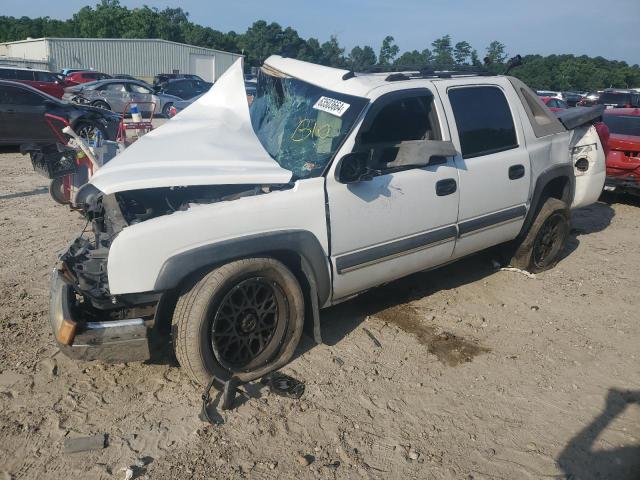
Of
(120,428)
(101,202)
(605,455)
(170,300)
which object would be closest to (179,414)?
(120,428)

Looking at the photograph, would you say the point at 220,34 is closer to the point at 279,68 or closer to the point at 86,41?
the point at 86,41

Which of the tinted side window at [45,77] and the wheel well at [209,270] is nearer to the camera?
the wheel well at [209,270]

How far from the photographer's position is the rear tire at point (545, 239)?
17.0 ft

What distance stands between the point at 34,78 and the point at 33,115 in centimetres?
857

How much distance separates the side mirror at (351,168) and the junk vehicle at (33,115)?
8967 mm

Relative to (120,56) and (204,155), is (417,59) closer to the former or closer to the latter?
(204,155)

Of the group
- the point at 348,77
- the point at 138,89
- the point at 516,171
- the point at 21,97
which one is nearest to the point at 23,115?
the point at 21,97

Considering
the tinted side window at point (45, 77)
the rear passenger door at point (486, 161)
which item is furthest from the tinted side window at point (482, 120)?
the tinted side window at point (45, 77)

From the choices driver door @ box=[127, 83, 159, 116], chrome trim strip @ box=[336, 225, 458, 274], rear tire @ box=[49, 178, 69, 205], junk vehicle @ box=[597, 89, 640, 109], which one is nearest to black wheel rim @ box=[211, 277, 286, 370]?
chrome trim strip @ box=[336, 225, 458, 274]

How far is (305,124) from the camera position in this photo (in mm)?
3795

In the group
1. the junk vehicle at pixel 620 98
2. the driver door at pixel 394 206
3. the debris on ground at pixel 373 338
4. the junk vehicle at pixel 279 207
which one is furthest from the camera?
the junk vehicle at pixel 620 98

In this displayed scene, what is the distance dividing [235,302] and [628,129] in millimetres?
8373

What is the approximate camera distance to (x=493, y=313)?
15.2ft

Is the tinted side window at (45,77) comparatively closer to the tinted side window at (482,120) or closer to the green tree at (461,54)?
the green tree at (461,54)
